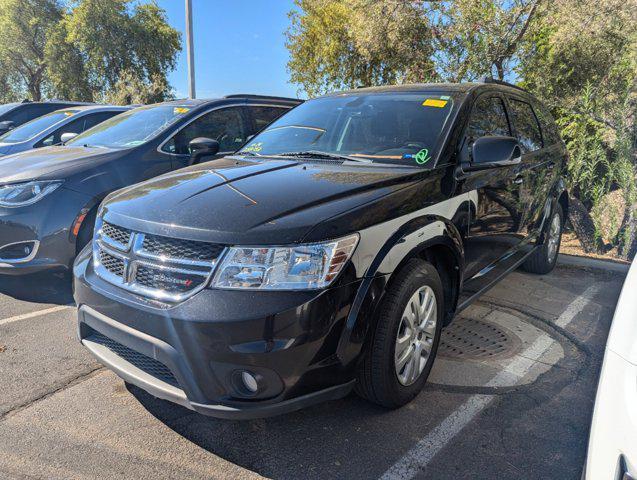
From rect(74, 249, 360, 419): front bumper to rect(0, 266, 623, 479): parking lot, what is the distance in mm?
384

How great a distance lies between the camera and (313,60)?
58.5 feet

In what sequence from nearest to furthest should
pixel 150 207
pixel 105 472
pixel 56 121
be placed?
1. pixel 105 472
2. pixel 150 207
3. pixel 56 121

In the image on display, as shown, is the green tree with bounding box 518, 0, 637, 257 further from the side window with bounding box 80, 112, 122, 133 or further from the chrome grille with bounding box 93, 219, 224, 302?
→ the side window with bounding box 80, 112, 122, 133

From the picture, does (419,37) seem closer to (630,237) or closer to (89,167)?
(630,237)

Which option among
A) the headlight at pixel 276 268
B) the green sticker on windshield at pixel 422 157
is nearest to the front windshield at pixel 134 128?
the green sticker on windshield at pixel 422 157

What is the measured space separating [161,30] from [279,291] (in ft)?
101

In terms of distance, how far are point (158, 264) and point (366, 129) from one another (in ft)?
6.10

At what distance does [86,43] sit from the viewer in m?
26.4

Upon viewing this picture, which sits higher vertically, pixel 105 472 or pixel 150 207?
pixel 150 207

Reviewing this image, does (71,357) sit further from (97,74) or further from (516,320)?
(97,74)

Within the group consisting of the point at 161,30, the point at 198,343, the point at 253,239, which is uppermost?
the point at 161,30

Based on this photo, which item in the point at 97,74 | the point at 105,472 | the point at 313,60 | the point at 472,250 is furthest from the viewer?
the point at 97,74

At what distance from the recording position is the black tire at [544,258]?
493 centimetres

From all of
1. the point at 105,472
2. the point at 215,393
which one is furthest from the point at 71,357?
the point at 215,393
